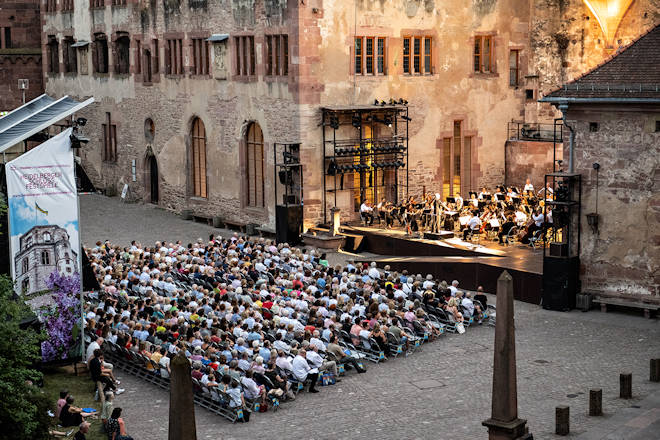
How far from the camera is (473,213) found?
1517 inches

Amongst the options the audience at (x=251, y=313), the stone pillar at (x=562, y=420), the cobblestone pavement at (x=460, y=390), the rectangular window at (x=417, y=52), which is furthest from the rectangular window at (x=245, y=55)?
the stone pillar at (x=562, y=420)

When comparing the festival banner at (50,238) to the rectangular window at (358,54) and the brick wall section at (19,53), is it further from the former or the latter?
the brick wall section at (19,53)

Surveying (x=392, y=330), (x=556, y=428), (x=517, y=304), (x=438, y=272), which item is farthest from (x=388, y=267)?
(x=556, y=428)

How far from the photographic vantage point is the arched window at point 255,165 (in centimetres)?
4193

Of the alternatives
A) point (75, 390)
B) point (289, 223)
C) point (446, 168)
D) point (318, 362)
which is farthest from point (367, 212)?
point (75, 390)

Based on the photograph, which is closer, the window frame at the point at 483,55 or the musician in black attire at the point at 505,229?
the musician in black attire at the point at 505,229

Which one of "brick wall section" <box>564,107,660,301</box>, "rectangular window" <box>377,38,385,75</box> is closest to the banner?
"brick wall section" <box>564,107,660,301</box>

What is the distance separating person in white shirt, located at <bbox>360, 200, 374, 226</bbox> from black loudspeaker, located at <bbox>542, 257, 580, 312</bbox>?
34.7 feet

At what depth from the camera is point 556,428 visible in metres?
20.3

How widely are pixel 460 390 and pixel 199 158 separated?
24902mm

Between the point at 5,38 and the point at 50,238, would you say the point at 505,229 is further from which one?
the point at 5,38

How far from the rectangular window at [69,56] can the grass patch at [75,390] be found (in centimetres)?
3507

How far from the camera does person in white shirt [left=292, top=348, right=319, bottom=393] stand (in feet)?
76.0

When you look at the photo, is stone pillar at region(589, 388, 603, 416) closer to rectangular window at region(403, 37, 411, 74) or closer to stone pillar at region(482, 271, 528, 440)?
stone pillar at region(482, 271, 528, 440)
